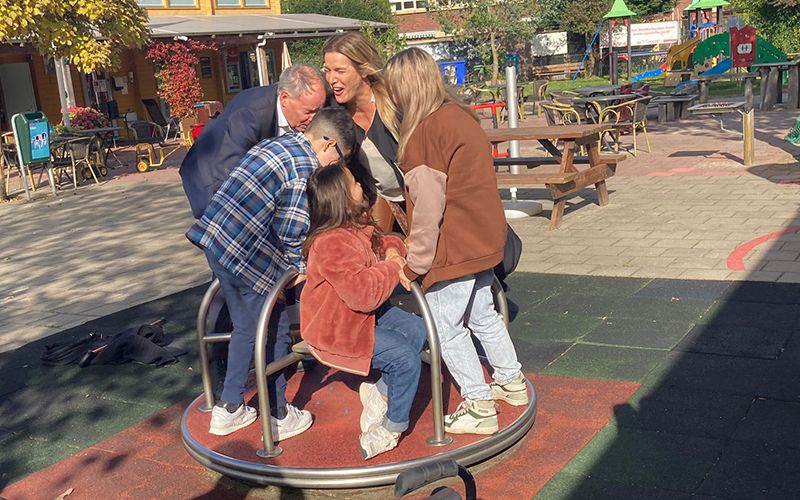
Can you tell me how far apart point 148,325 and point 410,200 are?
2993 millimetres

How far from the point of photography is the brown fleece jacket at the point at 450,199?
3.71m

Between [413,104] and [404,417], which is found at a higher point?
[413,104]

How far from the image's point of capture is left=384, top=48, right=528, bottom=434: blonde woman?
372cm

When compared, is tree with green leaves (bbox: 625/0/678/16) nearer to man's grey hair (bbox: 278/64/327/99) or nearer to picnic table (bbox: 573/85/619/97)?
picnic table (bbox: 573/85/619/97)

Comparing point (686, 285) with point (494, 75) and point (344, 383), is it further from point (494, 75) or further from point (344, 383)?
point (494, 75)

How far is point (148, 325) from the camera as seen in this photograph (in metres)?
6.17

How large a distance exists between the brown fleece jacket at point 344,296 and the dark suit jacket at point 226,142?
0.82 m

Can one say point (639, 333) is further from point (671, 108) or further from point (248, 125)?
point (671, 108)

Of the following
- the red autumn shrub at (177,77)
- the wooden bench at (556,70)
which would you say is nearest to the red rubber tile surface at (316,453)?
the red autumn shrub at (177,77)

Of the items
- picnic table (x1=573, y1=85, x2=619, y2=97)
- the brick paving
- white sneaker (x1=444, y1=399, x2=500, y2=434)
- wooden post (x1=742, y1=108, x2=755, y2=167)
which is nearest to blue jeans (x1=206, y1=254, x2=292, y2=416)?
white sneaker (x1=444, y1=399, x2=500, y2=434)

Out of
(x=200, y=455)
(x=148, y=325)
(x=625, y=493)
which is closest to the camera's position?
(x=625, y=493)

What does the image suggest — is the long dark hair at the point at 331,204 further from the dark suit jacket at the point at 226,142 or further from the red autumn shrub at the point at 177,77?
the red autumn shrub at the point at 177,77

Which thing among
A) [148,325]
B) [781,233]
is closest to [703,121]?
[781,233]

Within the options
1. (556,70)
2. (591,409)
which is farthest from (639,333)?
(556,70)
